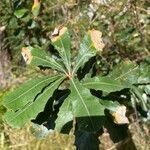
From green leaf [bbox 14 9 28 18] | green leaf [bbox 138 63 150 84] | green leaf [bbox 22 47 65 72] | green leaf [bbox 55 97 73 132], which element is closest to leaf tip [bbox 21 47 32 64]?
green leaf [bbox 22 47 65 72]

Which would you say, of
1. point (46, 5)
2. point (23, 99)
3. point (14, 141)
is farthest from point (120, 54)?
point (23, 99)

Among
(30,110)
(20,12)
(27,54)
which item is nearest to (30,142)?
(20,12)

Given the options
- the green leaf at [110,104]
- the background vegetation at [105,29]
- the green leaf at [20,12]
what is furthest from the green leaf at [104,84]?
the green leaf at [20,12]

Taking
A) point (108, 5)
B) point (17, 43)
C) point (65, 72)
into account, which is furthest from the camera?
point (17, 43)

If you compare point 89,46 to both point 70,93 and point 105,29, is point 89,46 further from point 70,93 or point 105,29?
point 105,29

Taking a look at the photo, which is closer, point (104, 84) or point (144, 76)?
point (104, 84)

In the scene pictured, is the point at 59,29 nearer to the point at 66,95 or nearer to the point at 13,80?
the point at 66,95
